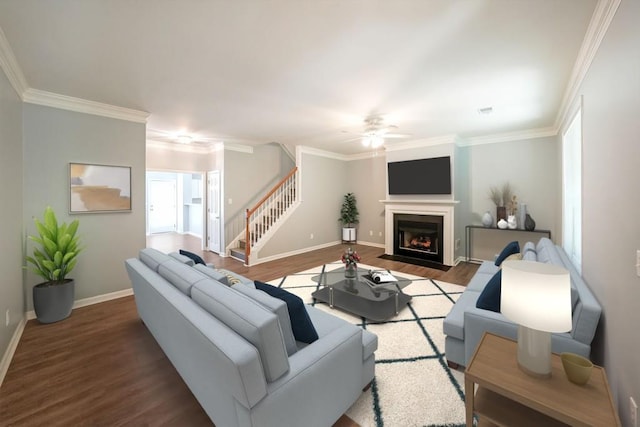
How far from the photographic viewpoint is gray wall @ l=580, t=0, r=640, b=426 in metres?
1.26

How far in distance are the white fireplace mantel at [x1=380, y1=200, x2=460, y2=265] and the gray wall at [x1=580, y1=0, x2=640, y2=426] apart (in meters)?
3.18

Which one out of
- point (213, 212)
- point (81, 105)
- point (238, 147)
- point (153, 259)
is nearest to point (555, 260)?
point (153, 259)

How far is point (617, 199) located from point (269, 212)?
5596 mm

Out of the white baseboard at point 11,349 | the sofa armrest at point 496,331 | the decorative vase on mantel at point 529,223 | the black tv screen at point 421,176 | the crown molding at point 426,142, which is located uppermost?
the crown molding at point 426,142

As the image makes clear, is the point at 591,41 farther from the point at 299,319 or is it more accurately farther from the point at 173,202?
the point at 173,202

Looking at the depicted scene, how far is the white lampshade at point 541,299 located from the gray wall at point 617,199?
0.36 meters

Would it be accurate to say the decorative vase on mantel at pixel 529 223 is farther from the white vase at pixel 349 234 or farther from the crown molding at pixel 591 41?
the white vase at pixel 349 234

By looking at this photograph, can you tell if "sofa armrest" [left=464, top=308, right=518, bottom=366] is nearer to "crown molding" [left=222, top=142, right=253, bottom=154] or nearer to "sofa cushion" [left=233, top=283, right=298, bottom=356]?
"sofa cushion" [left=233, top=283, right=298, bottom=356]

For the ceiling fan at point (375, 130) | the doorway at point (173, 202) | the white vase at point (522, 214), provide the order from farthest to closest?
the doorway at point (173, 202), the white vase at point (522, 214), the ceiling fan at point (375, 130)

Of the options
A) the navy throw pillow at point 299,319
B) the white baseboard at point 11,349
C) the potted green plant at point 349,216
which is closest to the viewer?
the navy throw pillow at point 299,319

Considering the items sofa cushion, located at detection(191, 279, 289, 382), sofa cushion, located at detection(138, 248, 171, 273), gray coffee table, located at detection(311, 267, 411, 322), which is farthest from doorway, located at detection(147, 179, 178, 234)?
sofa cushion, located at detection(191, 279, 289, 382)

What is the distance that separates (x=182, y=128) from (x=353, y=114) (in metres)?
3.15

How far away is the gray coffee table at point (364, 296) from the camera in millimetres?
2917

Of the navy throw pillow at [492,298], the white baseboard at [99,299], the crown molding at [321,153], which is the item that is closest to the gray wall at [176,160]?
the crown molding at [321,153]
